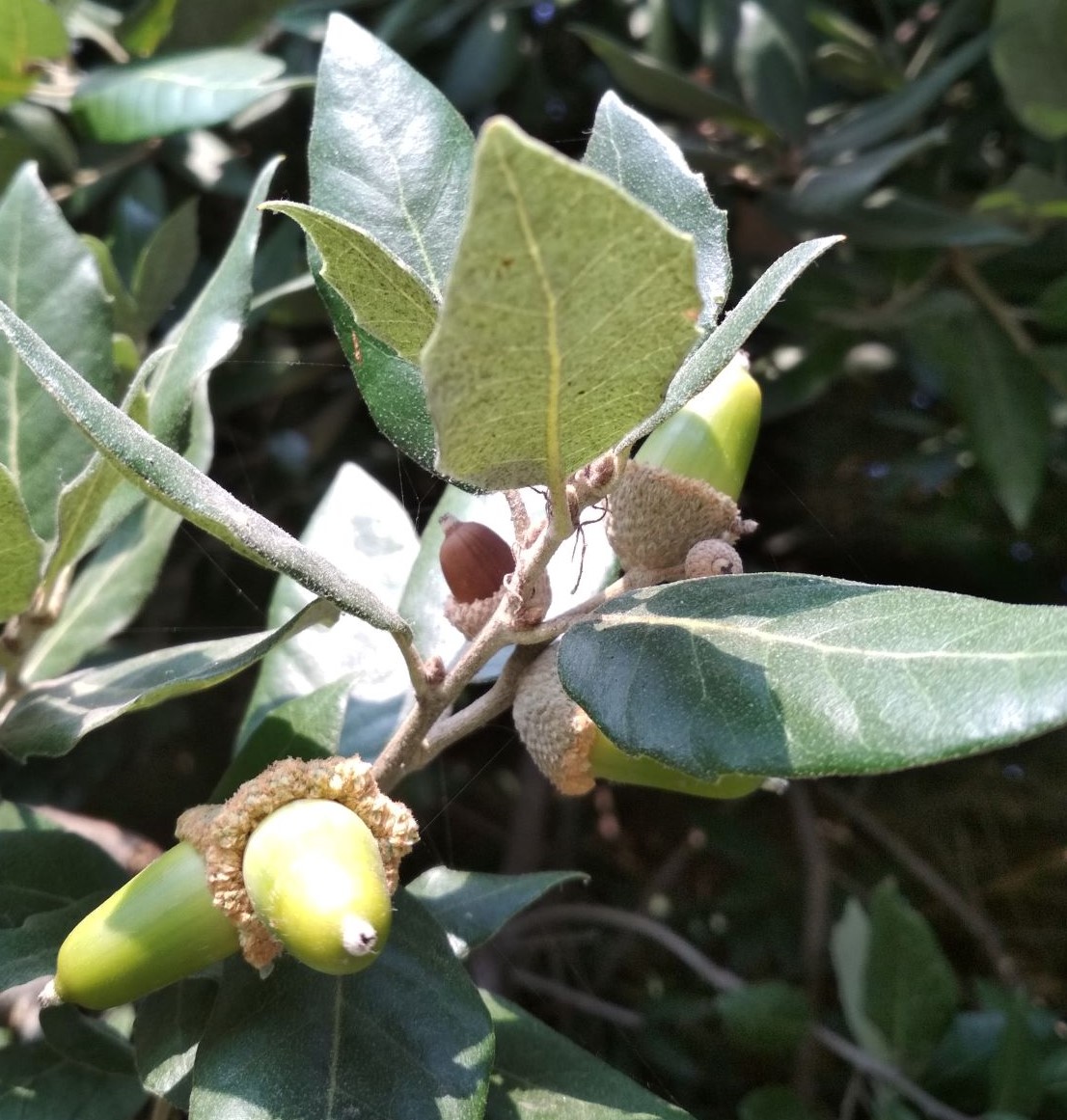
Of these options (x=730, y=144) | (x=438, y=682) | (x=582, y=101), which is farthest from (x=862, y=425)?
(x=438, y=682)

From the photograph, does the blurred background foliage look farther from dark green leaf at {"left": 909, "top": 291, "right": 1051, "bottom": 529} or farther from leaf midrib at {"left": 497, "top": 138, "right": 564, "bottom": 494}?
leaf midrib at {"left": 497, "top": 138, "right": 564, "bottom": 494}

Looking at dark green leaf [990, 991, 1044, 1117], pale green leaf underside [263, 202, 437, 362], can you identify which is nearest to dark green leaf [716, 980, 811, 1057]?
dark green leaf [990, 991, 1044, 1117]

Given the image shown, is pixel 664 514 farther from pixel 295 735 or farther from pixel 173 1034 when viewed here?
pixel 173 1034

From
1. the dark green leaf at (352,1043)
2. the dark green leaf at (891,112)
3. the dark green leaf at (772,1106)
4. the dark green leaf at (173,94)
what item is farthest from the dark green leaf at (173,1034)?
the dark green leaf at (891,112)

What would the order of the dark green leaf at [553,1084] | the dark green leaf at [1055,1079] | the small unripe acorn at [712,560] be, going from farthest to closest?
the dark green leaf at [1055,1079] → the dark green leaf at [553,1084] → the small unripe acorn at [712,560]

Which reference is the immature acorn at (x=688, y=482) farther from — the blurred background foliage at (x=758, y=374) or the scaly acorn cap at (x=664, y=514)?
the blurred background foliage at (x=758, y=374)

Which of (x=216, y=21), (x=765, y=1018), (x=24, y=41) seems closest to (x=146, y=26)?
(x=216, y=21)
